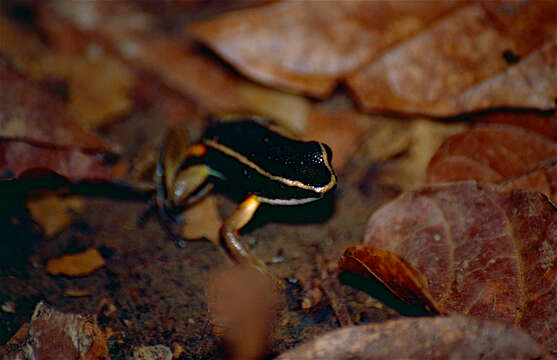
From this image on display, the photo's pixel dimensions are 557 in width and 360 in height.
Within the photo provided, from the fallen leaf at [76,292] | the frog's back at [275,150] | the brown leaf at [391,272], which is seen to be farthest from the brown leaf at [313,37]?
the fallen leaf at [76,292]

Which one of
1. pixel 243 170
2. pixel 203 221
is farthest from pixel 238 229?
pixel 243 170

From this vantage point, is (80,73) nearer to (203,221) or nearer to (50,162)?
(50,162)

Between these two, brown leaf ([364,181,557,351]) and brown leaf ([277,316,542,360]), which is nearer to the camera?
brown leaf ([277,316,542,360])

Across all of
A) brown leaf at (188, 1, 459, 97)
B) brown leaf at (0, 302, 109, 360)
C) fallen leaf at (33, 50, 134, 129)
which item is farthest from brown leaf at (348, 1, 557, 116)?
brown leaf at (0, 302, 109, 360)

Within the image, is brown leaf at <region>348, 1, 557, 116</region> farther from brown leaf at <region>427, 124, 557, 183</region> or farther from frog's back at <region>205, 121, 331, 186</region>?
frog's back at <region>205, 121, 331, 186</region>

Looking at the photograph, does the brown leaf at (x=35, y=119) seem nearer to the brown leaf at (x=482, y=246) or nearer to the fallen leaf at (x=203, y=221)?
the fallen leaf at (x=203, y=221)

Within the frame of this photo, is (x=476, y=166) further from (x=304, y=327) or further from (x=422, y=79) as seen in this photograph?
(x=304, y=327)

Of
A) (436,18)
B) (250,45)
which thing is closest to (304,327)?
(250,45)

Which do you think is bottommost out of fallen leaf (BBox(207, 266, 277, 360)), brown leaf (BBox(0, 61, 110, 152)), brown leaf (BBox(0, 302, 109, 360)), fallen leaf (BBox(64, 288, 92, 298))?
fallen leaf (BBox(64, 288, 92, 298))
